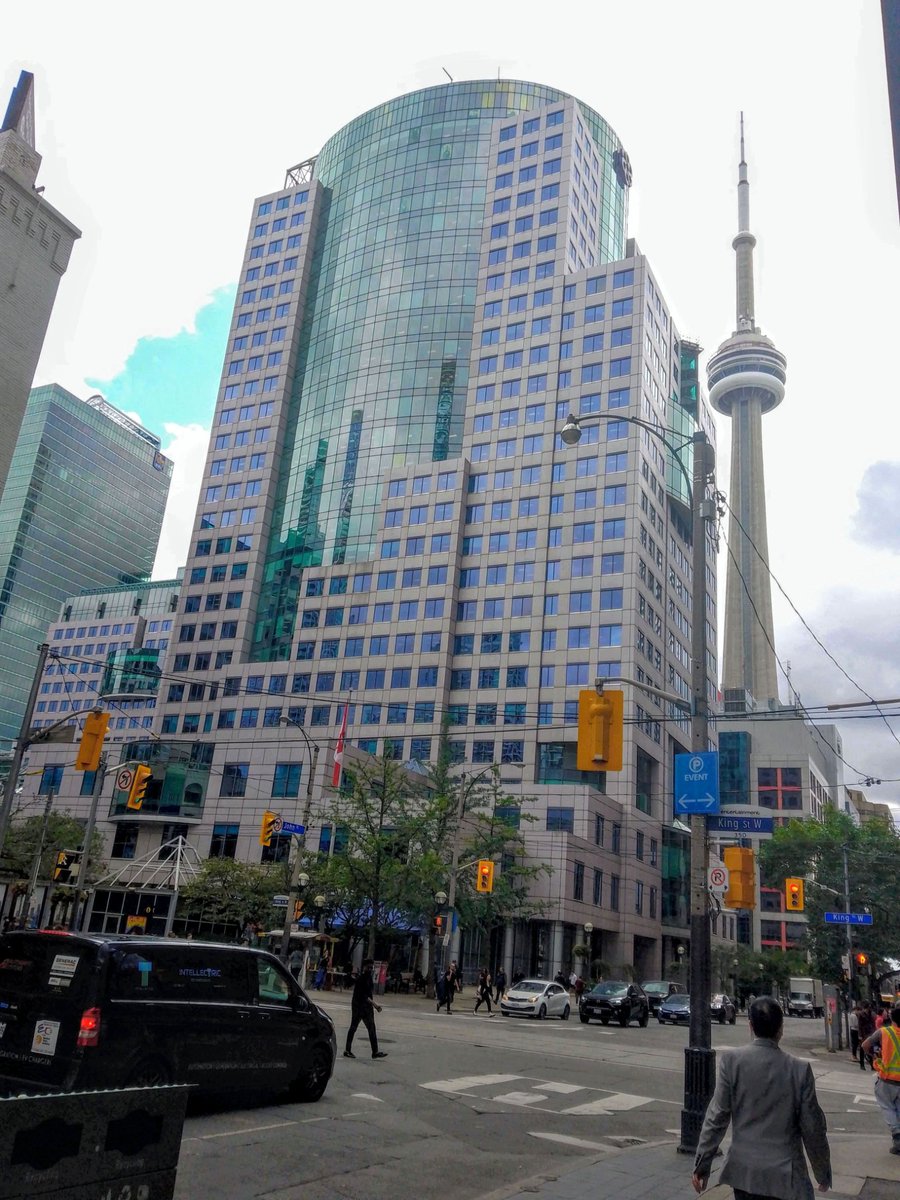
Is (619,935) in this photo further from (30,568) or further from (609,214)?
(30,568)

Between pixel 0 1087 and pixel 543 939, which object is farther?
pixel 543 939

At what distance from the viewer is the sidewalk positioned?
8367mm

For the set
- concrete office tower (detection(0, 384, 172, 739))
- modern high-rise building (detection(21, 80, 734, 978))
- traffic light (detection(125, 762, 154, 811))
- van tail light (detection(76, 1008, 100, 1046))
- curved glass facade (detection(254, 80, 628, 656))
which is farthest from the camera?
concrete office tower (detection(0, 384, 172, 739))

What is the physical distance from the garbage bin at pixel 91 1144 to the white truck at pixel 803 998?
94.1m

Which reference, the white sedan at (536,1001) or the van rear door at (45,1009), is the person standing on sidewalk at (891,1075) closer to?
the van rear door at (45,1009)

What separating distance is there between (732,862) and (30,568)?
17716cm

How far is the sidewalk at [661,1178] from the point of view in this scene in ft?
27.5

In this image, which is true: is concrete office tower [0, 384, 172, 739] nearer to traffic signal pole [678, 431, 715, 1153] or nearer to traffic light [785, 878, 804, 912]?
traffic light [785, 878, 804, 912]

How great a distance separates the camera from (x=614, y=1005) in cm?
3391

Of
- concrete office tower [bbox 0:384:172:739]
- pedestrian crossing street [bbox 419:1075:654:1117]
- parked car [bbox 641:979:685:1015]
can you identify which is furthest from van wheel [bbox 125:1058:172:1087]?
concrete office tower [bbox 0:384:172:739]

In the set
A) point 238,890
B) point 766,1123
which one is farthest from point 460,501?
point 766,1123

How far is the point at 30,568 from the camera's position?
17150 centimetres

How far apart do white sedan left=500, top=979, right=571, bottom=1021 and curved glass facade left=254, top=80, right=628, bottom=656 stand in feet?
187

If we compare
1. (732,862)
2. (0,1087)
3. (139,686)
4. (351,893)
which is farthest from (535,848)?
(139,686)
